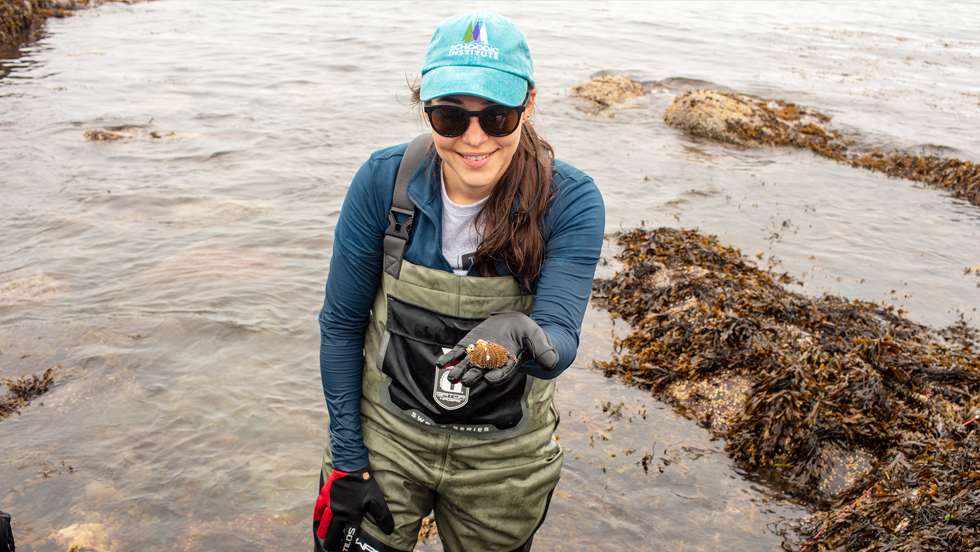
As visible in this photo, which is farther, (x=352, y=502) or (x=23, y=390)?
(x=23, y=390)

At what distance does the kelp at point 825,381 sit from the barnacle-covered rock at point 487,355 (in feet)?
8.30

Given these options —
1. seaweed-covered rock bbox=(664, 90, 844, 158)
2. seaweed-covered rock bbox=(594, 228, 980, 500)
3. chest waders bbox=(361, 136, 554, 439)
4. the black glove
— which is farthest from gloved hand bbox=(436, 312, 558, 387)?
seaweed-covered rock bbox=(664, 90, 844, 158)

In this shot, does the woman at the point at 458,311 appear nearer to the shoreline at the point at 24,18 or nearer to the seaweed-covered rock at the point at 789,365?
the seaweed-covered rock at the point at 789,365

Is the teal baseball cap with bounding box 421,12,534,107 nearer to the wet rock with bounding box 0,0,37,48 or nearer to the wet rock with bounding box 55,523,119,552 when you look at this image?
the wet rock with bounding box 55,523,119,552

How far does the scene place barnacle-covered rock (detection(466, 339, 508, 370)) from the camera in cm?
179

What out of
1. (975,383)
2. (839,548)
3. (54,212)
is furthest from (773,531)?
(54,212)

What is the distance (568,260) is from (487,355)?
16.9 inches

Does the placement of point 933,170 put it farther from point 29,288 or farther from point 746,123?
point 29,288

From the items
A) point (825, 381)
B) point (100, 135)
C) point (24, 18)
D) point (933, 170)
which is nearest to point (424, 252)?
point (825, 381)

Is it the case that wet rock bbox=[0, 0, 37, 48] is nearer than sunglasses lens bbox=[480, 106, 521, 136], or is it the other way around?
sunglasses lens bbox=[480, 106, 521, 136]

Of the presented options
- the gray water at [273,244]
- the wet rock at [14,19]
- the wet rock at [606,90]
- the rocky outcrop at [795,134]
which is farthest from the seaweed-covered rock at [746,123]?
the wet rock at [14,19]

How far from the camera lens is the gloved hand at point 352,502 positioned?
7.28 ft

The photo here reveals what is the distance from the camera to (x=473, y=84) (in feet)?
6.15

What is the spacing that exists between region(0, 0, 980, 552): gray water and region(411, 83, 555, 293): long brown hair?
7.36ft
